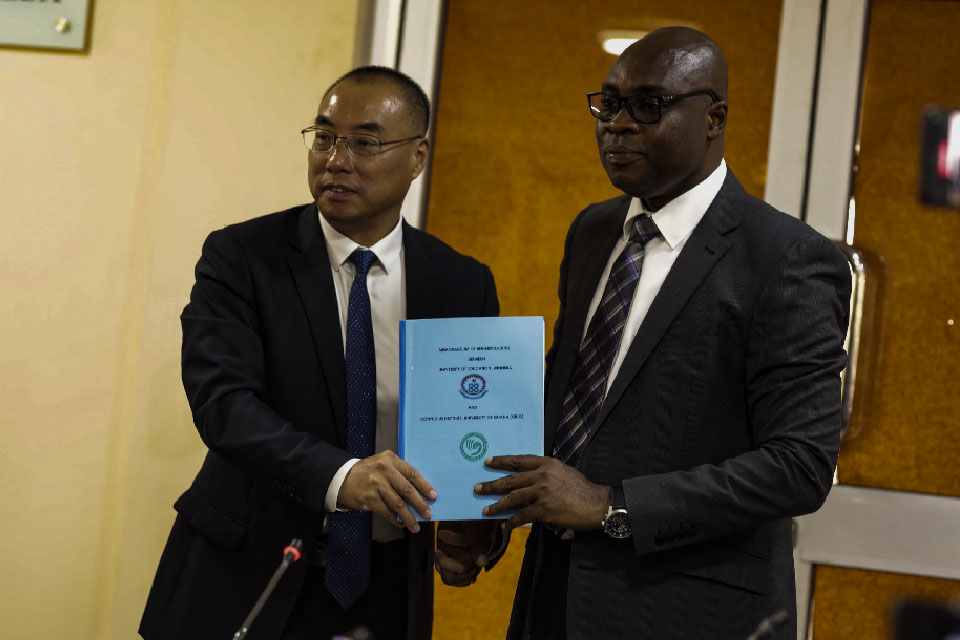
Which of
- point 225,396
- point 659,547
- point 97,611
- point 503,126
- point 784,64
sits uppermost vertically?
point 784,64

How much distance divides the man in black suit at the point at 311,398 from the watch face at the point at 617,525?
1.21 ft

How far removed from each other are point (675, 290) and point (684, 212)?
0.17m

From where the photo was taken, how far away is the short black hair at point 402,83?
6.33 feet

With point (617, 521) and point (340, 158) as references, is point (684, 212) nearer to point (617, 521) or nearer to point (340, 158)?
point (617, 521)

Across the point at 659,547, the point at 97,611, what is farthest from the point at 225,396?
the point at 97,611

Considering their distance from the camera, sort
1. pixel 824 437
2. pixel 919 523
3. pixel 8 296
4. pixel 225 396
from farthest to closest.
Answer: pixel 8 296, pixel 919 523, pixel 225 396, pixel 824 437

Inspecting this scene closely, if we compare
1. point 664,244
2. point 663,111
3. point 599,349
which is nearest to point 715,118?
point 663,111

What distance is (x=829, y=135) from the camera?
2668 mm

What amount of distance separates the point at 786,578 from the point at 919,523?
1.20m

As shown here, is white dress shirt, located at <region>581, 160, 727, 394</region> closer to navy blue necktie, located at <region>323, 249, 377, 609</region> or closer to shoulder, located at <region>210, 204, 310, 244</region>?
navy blue necktie, located at <region>323, 249, 377, 609</region>

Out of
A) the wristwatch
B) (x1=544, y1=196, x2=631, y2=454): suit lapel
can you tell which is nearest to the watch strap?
the wristwatch

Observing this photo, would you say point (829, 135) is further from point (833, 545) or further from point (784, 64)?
point (833, 545)

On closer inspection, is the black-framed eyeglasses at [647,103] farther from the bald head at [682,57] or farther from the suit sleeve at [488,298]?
the suit sleeve at [488,298]

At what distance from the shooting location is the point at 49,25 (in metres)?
2.79
